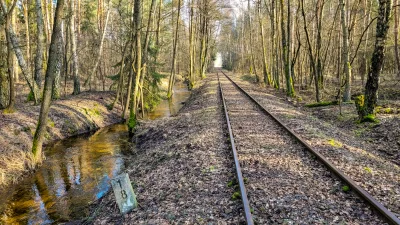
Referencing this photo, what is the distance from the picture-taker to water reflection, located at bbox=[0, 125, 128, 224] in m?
6.64

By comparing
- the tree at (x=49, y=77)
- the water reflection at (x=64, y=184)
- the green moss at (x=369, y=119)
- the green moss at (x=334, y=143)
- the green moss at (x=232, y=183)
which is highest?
the tree at (x=49, y=77)

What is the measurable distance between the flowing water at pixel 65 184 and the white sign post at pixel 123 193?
1604 millimetres

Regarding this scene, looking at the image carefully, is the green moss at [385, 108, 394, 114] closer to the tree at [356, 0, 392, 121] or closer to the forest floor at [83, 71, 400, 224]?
the forest floor at [83, 71, 400, 224]

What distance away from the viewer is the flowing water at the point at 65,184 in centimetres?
663

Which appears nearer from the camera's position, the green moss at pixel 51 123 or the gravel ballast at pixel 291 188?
the gravel ballast at pixel 291 188

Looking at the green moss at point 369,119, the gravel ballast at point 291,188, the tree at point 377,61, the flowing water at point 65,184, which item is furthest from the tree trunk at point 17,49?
the green moss at point 369,119

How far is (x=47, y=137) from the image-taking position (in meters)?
12.9

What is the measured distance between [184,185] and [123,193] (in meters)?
1.26

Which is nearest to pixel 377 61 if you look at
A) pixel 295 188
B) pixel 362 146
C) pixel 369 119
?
pixel 369 119

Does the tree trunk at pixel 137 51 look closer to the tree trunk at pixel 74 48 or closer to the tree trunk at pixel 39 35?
the tree trunk at pixel 39 35

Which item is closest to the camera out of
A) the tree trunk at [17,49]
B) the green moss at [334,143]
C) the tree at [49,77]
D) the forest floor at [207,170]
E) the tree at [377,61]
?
the forest floor at [207,170]

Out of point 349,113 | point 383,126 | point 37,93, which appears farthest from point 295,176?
point 37,93

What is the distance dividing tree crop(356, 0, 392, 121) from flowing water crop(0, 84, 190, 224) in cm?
870

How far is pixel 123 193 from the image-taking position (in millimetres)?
5281
